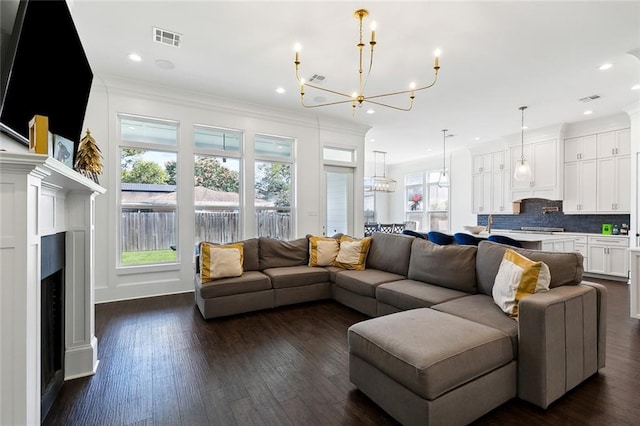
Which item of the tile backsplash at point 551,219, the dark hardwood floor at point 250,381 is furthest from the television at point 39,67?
the tile backsplash at point 551,219

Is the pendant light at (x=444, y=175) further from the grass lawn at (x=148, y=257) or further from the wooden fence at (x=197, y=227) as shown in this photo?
the grass lawn at (x=148, y=257)

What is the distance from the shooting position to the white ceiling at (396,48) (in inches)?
105

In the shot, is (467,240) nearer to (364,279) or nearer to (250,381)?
(364,279)

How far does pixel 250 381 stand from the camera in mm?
2186

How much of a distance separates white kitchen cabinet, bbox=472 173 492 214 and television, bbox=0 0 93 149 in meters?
7.99

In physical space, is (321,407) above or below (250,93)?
below

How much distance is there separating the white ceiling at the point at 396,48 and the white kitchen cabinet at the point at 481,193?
102 inches

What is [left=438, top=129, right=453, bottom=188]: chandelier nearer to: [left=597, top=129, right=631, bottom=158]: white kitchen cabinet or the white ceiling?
the white ceiling

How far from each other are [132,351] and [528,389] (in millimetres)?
3122

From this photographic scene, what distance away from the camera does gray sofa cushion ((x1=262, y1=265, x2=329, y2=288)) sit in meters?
3.78

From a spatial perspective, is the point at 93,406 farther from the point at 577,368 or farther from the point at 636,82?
the point at 636,82

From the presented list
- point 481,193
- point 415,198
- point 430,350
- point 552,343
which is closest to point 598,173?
point 481,193

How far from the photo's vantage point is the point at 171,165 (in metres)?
4.61

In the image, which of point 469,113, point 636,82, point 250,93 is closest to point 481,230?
point 469,113
